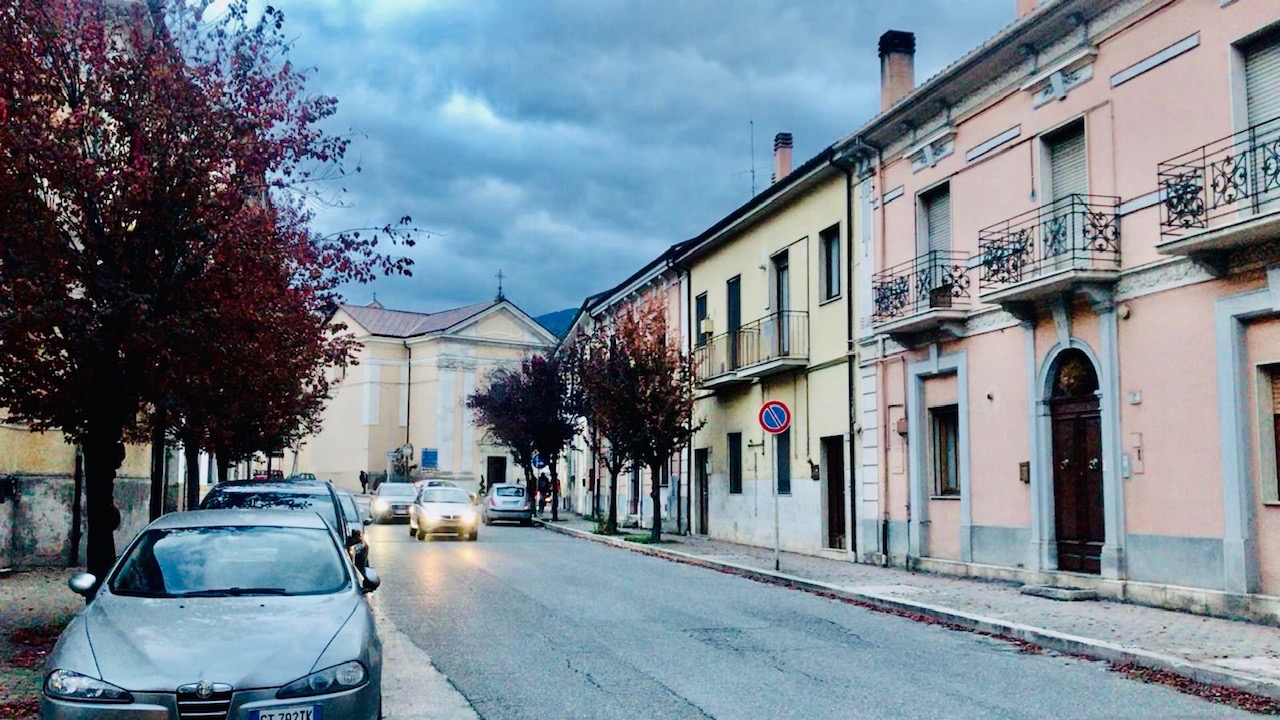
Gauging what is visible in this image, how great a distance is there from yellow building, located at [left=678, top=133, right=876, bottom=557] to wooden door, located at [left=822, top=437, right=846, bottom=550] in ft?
0.08

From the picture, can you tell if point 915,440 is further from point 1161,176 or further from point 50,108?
point 50,108

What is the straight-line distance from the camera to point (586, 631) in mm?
11555

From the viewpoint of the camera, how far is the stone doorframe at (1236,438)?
1198 cm

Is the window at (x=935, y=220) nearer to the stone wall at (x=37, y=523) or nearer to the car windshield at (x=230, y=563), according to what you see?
the car windshield at (x=230, y=563)

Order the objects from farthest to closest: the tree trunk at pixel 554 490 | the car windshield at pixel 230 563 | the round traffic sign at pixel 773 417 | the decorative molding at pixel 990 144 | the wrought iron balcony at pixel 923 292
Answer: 1. the tree trunk at pixel 554 490
2. the round traffic sign at pixel 773 417
3. the wrought iron balcony at pixel 923 292
4. the decorative molding at pixel 990 144
5. the car windshield at pixel 230 563

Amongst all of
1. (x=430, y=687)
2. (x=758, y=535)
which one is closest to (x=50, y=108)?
(x=430, y=687)

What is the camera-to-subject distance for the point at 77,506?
60.5ft

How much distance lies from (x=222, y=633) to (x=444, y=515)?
22.1 metres

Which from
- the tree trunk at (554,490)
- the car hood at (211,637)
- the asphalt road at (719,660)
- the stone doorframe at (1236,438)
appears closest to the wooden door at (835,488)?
the asphalt road at (719,660)

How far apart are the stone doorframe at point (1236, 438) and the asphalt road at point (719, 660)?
3126 mm

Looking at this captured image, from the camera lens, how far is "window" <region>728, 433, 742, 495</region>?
27438mm

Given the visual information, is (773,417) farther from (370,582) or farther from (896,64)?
(370,582)

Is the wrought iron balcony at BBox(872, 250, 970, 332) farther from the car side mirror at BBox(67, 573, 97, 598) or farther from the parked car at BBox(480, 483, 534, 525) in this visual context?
the parked car at BBox(480, 483, 534, 525)

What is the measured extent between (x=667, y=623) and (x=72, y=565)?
11390 millimetres
